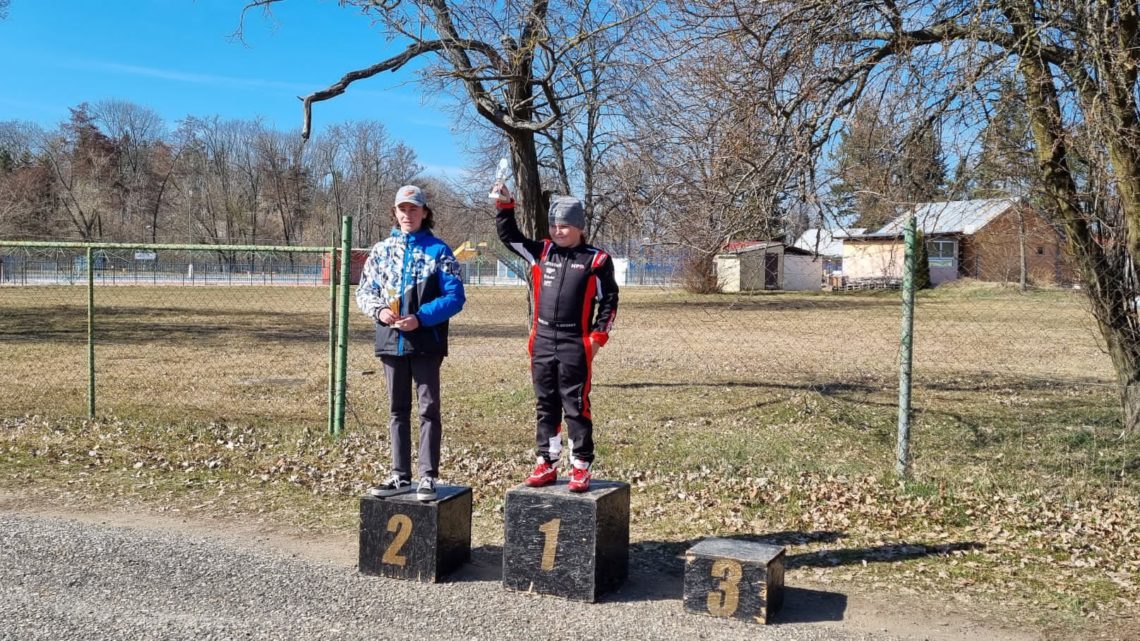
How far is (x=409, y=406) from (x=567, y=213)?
1427 millimetres

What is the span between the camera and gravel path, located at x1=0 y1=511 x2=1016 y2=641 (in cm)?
429

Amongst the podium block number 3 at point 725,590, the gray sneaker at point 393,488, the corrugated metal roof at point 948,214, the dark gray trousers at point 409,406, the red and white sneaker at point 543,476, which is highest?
the corrugated metal roof at point 948,214

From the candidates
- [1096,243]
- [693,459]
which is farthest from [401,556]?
[1096,243]

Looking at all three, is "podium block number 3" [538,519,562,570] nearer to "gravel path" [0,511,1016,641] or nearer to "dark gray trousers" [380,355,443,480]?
"gravel path" [0,511,1016,641]

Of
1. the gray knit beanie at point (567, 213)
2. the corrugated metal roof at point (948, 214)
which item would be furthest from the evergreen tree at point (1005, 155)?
the gray knit beanie at point (567, 213)

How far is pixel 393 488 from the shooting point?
17.4 ft

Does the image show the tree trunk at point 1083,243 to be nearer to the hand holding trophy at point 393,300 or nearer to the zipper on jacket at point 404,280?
the zipper on jacket at point 404,280

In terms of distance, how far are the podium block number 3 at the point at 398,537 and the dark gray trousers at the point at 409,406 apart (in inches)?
10.8

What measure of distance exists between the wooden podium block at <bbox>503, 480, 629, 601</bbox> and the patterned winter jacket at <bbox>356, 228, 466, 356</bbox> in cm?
101

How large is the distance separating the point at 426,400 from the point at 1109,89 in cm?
531

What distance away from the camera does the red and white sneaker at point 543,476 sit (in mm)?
5090

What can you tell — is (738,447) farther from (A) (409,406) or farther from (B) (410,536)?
(B) (410,536)

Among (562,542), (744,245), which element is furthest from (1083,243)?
(562,542)

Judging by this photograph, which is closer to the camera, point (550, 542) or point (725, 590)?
point (725, 590)
